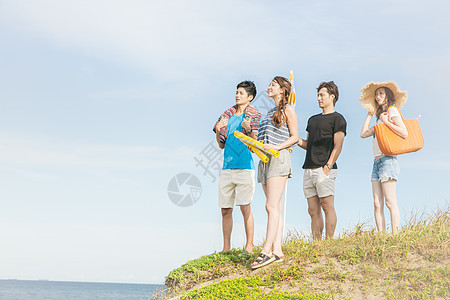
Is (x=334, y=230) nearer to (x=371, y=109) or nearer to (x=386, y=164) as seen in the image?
(x=386, y=164)

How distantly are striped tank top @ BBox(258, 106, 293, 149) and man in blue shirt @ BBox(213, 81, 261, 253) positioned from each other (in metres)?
0.32

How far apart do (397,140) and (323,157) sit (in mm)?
1294

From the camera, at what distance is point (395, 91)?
25.3ft

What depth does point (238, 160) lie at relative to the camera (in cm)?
708

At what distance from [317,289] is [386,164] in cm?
258

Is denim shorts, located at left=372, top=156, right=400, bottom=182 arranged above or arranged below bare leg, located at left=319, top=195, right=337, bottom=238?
above

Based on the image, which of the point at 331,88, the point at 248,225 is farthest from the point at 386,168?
the point at 248,225

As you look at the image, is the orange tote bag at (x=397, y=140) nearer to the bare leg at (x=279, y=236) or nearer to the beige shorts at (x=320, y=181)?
the beige shorts at (x=320, y=181)

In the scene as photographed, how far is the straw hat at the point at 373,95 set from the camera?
7680 mm

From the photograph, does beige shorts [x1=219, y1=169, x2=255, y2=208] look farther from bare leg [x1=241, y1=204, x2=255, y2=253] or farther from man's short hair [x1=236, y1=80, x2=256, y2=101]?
man's short hair [x1=236, y1=80, x2=256, y2=101]

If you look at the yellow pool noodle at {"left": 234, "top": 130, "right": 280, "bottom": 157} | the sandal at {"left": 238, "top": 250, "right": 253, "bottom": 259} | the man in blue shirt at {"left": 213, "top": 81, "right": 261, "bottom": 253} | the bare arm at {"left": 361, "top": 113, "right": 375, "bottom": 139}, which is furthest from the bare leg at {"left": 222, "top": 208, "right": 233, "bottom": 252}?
the bare arm at {"left": 361, "top": 113, "right": 375, "bottom": 139}

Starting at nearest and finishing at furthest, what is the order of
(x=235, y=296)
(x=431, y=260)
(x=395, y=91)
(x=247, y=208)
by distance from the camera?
(x=235, y=296), (x=431, y=260), (x=247, y=208), (x=395, y=91)

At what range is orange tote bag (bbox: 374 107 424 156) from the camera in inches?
278

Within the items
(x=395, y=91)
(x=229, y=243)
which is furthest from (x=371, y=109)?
(x=229, y=243)
